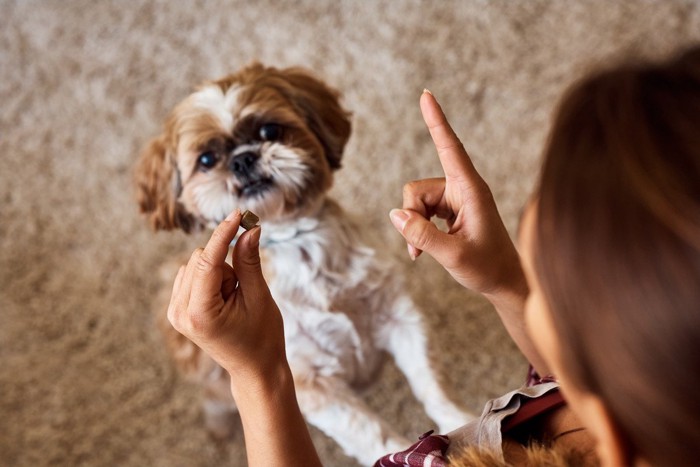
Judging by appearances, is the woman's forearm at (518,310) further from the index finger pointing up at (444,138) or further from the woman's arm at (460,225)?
the index finger pointing up at (444,138)

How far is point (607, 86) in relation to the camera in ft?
1.55

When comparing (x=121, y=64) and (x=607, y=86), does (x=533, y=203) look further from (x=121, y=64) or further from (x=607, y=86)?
(x=121, y=64)

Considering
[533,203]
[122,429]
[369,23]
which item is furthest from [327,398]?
[369,23]

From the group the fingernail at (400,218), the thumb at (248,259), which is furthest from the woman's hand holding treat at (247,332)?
the fingernail at (400,218)

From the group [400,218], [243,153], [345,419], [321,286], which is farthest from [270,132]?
[345,419]

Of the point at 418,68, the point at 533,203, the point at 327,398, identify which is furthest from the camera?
the point at 418,68

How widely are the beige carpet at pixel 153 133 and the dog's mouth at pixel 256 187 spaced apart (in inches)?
20.7

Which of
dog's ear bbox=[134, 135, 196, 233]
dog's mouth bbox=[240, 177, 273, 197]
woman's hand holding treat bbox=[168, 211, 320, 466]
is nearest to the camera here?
woman's hand holding treat bbox=[168, 211, 320, 466]

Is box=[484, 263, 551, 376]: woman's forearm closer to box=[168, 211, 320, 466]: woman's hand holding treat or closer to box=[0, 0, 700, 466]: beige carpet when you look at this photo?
box=[168, 211, 320, 466]: woman's hand holding treat

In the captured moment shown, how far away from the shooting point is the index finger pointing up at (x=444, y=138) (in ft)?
2.83

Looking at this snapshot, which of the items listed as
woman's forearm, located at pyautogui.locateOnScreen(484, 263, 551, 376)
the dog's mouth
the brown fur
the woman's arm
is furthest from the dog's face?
the brown fur

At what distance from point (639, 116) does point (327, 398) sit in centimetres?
88

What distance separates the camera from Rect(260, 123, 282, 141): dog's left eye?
1.20 m

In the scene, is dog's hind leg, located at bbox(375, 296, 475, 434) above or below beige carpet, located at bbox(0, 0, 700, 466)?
Answer: below
